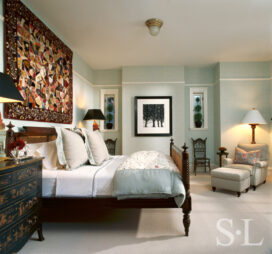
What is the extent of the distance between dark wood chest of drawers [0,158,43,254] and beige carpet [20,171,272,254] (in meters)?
0.34

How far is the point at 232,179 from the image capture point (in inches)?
139

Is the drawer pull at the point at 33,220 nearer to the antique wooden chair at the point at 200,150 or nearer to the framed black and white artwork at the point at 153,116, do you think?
the framed black and white artwork at the point at 153,116

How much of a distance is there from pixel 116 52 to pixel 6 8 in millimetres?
2440

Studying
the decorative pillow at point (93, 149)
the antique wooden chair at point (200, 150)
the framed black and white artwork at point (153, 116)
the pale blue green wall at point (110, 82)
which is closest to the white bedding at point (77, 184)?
the decorative pillow at point (93, 149)

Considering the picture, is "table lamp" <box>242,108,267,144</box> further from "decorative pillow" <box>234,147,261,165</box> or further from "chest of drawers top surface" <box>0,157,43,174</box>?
"chest of drawers top surface" <box>0,157,43,174</box>

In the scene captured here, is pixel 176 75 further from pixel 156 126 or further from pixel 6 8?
pixel 6 8

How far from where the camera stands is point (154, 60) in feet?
16.4

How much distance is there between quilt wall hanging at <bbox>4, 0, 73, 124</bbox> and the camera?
2.34 metres

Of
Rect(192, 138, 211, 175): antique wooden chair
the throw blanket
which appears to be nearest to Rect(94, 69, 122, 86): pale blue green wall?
Rect(192, 138, 211, 175): antique wooden chair

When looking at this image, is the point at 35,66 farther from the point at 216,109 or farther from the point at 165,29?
the point at 216,109

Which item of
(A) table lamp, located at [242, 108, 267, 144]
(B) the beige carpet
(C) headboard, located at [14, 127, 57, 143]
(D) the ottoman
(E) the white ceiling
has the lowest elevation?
(B) the beige carpet

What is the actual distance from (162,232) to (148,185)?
0.61 meters

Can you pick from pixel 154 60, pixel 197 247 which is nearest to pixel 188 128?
pixel 154 60

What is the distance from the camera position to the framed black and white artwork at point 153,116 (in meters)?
5.41
